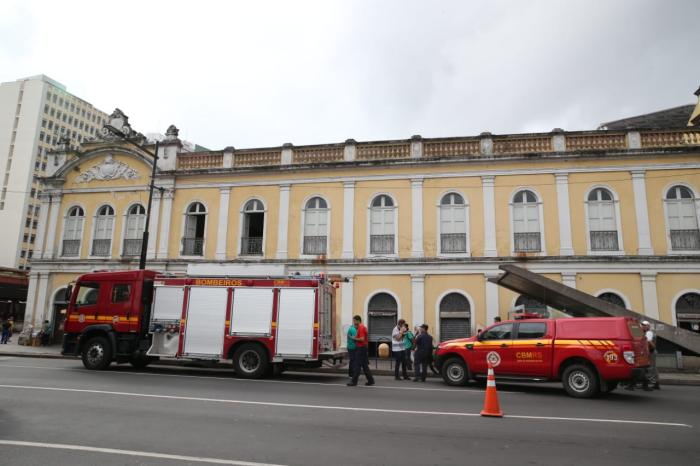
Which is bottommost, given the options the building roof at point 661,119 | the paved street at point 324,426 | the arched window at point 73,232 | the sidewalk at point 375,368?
the paved street at point 324,426

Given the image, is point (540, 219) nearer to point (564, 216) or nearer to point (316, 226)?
point (564, 216)

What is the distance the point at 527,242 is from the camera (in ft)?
62.3

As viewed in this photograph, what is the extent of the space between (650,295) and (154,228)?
20345mm

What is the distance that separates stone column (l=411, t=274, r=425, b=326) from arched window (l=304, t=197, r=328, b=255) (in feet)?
13.0

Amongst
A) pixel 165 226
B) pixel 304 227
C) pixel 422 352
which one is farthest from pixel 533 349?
pixel 165 226

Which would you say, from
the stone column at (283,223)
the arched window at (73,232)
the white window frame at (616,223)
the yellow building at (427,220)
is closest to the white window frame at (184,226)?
the yellow building at (427,220)

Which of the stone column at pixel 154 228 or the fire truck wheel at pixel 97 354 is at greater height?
the stone column at pixel 154 228

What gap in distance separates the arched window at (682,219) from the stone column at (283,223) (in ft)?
48.5

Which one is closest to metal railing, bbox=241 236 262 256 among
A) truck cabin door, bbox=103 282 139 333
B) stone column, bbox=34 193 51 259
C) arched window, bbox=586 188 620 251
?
truck cabin door, bbox=103 282 139 333

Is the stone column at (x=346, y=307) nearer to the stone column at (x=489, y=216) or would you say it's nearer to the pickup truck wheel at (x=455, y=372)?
the stone column at (x=489, y=216)

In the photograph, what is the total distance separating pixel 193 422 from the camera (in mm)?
7020

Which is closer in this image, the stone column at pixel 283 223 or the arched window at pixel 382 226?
the arched window at pixel 382 226

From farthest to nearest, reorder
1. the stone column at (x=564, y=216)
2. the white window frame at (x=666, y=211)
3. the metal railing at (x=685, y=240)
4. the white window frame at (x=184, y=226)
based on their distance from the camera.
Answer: the white window frame at (x=184, y=226) → the stone column at (x=564, y=216) → the metal railing at (x=685, y=240) → the white window frame at (x=666, y=211)

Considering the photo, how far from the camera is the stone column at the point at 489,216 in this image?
19078mm
